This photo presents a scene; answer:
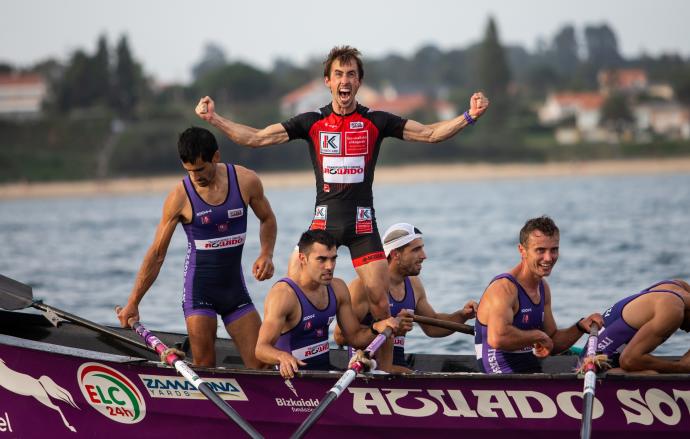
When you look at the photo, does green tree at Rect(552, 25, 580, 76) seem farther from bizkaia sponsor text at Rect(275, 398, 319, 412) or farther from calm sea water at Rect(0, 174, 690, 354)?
bizkaia sponsor text at Rect(275, 398, 319, 412)

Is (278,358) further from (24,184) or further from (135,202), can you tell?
(24,184)

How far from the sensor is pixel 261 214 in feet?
28.2

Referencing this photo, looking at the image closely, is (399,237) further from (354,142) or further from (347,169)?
(354,142)

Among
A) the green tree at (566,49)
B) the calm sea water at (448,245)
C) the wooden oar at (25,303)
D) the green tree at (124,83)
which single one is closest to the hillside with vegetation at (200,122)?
the green tree at (124,83)

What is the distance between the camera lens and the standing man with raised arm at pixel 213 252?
322 inches

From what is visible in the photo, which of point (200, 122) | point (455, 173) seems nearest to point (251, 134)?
point (200, 122)

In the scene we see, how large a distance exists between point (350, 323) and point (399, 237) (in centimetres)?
106

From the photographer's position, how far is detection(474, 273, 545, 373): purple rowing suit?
793cm

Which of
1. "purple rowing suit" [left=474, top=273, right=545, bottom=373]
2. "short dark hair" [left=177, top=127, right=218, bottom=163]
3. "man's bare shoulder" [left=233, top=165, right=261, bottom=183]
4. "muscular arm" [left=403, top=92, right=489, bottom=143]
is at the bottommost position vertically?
"purple rowing suit" [left=474, top=273, right=545, bottom=373]

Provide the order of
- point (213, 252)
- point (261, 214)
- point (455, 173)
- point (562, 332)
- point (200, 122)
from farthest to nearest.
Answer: point (455, 173)
point (200, 122)
point (261, 214)
point (213, 252)
point (562, 332)

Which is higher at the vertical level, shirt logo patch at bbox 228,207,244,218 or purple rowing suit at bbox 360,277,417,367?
shirt logo patch at bbox 228,207,244,218

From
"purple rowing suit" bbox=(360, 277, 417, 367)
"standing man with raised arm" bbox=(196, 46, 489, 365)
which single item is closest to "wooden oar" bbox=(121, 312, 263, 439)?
"standing man with raised arm" bbox=(196, 46, 489, 365)

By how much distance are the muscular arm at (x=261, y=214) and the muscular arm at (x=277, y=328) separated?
556mm

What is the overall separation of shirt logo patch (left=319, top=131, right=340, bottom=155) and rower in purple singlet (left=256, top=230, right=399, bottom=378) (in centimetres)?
85
